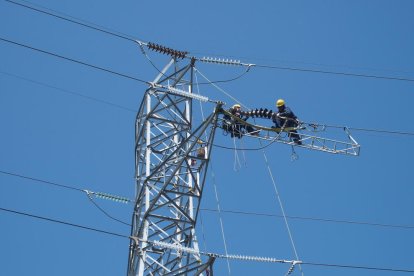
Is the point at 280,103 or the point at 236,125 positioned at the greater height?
the point at 280,103

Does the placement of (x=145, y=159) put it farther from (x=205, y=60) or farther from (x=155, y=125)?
(x=205, y=60)

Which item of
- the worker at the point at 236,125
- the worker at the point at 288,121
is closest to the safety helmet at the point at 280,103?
the worker at the point at 288,121

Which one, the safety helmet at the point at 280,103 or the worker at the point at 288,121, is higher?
the safety helmet at the point at 280,103

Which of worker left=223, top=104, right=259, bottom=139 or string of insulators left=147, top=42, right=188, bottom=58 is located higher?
string of insulators left=147, top=42, right=188, bottom=58

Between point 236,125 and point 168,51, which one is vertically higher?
point 168,51

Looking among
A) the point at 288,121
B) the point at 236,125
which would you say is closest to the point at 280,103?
the point at 288,121

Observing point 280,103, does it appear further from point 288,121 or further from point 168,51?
point 168,51

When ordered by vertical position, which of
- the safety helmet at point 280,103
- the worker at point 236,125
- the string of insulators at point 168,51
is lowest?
the worker at point 236,125

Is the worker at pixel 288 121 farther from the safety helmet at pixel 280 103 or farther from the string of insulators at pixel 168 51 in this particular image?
the string of insulators at pixel 168 51

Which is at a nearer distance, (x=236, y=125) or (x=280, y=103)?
(x=236, y=125)

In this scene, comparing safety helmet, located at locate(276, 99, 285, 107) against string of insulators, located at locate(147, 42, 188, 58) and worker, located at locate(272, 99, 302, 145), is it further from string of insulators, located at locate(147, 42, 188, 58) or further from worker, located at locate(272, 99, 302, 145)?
string of insulators, located at locate(147, 42, 188, 58)

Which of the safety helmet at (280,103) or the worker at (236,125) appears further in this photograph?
the safety helmet at (280,103)

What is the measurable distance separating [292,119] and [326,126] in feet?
3.14

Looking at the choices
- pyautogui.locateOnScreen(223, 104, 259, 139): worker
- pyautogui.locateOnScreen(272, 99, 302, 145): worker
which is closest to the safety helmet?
pyautogui.locateOnScreen(272, 99, 302, 145): worker
